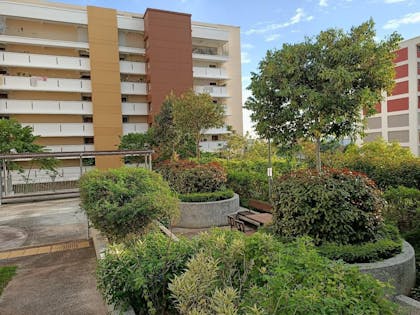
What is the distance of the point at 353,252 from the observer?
4.48 metres

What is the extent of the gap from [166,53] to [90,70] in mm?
7014

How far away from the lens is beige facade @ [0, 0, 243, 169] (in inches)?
962

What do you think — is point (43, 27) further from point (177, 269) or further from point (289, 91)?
point (177, 269)

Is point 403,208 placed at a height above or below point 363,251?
above

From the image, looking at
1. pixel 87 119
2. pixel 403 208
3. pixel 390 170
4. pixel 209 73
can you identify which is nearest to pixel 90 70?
pixel 87 119

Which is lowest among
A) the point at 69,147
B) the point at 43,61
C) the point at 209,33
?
the point at 69,147

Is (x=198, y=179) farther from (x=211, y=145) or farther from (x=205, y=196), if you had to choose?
(x=211, y=145)

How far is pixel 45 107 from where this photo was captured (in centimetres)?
2486

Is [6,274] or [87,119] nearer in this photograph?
[6,274]

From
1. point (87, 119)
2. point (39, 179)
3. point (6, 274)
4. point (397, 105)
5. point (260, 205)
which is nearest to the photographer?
point (6, 274)

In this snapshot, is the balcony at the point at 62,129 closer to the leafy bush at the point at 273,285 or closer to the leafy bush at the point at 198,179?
the leafy bush at the point at 198,179

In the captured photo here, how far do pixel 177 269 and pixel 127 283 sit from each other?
0.55 m

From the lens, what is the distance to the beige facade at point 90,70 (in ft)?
80.2

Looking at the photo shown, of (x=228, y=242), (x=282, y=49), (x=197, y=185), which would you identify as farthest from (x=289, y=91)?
(x=197, y=185)
